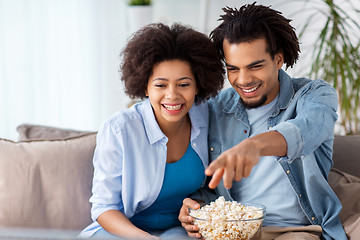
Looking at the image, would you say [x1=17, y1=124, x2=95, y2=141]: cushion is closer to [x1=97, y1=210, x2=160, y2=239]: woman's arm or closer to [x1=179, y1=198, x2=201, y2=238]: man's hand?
[x1=97, y1=210, x2=160, y2=239]: woman's arm

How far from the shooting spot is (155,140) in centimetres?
163

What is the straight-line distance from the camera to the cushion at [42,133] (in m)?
1.97

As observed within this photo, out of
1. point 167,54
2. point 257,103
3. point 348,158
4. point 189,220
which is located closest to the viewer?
point 189,220

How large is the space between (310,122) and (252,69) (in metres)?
0.37

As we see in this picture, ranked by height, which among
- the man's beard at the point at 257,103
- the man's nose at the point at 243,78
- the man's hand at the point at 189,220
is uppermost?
the man's nose at the point at 243,78

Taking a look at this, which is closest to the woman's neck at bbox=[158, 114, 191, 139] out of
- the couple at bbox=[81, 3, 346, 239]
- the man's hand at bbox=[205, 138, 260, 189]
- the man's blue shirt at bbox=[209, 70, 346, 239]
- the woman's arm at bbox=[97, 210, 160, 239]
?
the couple at bbox=[81, 3, 346, 239]

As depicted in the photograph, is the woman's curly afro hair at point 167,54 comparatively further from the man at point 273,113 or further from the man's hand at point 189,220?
the man's hand at point 189,220

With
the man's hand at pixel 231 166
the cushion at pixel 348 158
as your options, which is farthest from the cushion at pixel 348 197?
the man's hand at pixel 231 166

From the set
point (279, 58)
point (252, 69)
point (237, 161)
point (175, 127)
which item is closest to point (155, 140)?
point (175, 127)

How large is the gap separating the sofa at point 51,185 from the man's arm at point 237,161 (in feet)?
2.45

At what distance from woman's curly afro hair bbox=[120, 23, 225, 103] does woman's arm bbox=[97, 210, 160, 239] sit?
440 mm

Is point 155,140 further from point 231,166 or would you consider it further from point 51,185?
point 231,166

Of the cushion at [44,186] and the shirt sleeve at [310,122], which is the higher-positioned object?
the shirt sleeve at [310,122]

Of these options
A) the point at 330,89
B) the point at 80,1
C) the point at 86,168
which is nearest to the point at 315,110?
the point at 330,89
